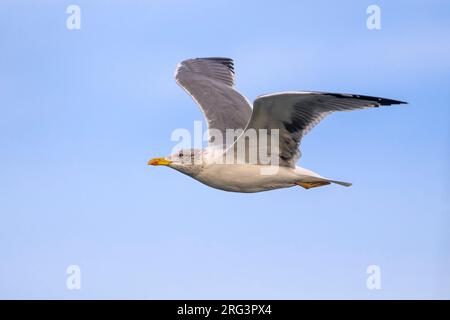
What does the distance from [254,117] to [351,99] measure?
1309 mm

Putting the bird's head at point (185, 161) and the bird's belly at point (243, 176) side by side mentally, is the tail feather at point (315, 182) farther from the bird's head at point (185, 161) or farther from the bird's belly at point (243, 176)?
the bird's head at point (185, 161)

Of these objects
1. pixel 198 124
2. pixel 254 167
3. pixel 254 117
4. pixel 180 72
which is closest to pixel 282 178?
pixel 254 167

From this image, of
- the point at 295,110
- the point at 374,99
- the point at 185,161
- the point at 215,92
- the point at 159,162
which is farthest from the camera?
the point at 215,92

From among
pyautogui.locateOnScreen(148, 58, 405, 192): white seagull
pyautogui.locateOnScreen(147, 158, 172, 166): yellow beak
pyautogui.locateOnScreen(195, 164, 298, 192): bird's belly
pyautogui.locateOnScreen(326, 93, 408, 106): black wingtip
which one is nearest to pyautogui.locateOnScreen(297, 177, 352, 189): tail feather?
pyautogui.locateOnScreen(148, 58, 405, 192): white seagull

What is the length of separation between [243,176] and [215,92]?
288 centimetres

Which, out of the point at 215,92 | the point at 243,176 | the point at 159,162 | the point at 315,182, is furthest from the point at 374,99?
the point at 215,92

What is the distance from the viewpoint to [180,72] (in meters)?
14.4

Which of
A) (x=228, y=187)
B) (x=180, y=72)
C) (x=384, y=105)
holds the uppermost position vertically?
(x=180, y=72)

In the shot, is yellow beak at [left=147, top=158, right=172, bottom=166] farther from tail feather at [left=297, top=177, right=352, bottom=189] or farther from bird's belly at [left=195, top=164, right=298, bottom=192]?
tail feather at [left=297, top=177, right=352, bottom=189]

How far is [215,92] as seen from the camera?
1350 centimetres

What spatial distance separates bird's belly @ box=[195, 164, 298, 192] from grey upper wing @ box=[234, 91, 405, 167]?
0.19 meters

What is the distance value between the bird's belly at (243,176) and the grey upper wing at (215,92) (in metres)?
0.71

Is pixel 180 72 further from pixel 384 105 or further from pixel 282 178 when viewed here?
pixel 384 105

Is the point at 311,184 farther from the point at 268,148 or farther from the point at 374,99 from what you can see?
the point at 374,99
